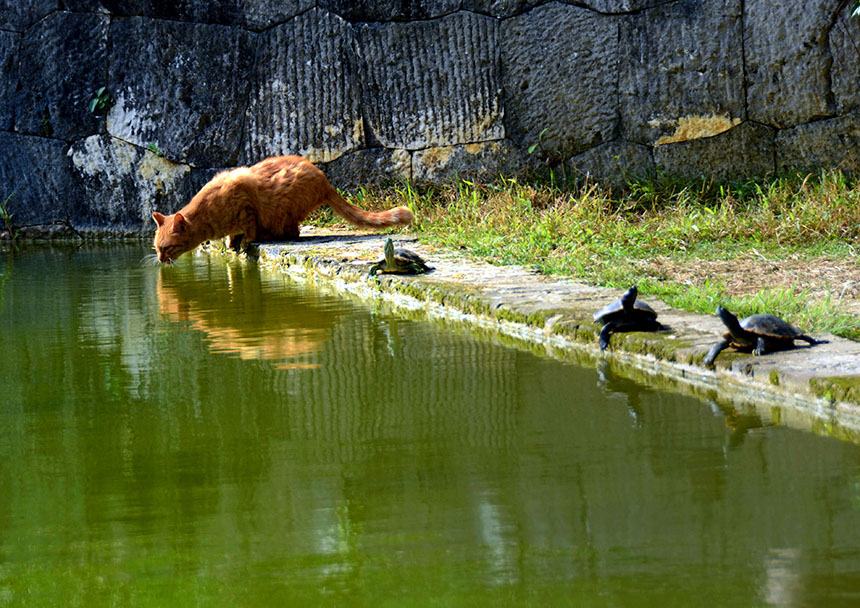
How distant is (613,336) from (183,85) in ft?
22.4


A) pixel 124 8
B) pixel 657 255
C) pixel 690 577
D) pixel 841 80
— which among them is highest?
pixel 124 8

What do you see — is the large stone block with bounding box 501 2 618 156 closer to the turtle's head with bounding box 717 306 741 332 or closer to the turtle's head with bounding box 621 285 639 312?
the turtle's head with bounding box 621 285 639 312

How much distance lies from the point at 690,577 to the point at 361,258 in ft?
15.5

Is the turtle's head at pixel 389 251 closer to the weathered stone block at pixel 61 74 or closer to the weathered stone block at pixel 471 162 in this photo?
the weathered stone block at pixel 471 162

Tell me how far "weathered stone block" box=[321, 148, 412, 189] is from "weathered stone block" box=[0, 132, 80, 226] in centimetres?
276

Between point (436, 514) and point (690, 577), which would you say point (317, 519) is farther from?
point (690, 577)

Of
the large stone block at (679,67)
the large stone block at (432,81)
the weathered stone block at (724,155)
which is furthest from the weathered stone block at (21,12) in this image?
the weathered stone block at (724,155)

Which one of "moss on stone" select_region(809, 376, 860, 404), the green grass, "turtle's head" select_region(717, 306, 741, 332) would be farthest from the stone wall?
"moss on stone" select_region(809, 376, 860, 404)

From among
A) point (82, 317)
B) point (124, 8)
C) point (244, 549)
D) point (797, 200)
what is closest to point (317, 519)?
point (244, 549)

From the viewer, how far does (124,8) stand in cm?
937

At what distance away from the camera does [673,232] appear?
21.0 ft

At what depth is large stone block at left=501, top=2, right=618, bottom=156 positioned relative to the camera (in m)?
8.27

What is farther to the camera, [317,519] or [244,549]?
[317,519]

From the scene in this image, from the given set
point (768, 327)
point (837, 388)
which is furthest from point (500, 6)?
point (837, 388)
